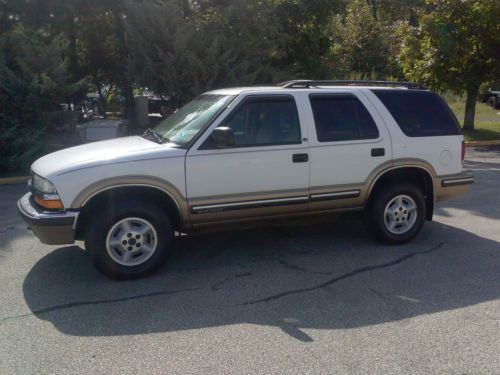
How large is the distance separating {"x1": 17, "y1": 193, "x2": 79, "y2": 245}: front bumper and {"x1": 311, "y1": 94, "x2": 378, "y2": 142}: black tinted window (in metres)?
2.67

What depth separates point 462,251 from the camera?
586cm

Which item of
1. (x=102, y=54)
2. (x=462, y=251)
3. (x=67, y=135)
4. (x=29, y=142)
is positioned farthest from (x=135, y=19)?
(x=462, y=251)

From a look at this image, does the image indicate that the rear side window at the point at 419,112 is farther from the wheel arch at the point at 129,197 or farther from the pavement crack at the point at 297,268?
the wheel arch at the point at 129,197

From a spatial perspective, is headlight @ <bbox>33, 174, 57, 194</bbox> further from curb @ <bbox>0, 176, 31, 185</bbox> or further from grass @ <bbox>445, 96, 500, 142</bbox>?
grass @ <bbox>445, 96, 500, 142</bbox>

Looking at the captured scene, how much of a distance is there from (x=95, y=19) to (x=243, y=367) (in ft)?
60.7

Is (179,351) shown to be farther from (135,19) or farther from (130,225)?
(135,19)

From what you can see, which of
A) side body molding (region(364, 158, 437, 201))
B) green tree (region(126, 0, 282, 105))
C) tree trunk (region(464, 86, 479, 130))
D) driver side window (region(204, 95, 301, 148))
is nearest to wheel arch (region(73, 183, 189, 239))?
driver side window (region(204, 95, 301, 148))

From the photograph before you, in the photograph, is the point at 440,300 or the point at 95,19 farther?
the point at 95,19

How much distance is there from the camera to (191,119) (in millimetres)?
5531

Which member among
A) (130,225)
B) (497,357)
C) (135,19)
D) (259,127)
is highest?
(135,19)

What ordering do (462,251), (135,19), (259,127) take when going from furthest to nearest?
(135,19) → (462,251) → (259,127)

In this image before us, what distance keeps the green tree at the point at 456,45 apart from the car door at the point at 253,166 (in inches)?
456

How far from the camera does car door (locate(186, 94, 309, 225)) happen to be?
508 cm

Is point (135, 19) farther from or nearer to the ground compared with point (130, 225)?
farther from the ground
